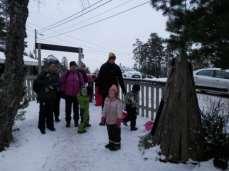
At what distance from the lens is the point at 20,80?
291 inches

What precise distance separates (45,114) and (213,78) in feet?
49.4

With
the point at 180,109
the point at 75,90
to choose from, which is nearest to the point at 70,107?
the point at 75,90

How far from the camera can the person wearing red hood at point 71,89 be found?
8797 mm

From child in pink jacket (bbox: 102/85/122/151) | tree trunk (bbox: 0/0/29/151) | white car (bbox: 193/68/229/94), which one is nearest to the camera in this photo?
child in pink jacket (bbox: 102/85/122/151)

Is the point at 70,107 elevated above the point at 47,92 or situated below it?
below

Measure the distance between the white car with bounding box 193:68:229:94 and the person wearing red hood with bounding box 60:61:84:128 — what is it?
1318cm

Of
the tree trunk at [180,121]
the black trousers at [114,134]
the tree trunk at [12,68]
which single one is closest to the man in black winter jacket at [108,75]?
the black trousers at [114,134]

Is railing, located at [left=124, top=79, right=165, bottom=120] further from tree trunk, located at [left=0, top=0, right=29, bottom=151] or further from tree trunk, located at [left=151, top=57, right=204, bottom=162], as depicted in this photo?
tree trunk, located at [left=0, top=0, right=29, bottom=151]

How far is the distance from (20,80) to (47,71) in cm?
112

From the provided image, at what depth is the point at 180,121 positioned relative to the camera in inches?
238

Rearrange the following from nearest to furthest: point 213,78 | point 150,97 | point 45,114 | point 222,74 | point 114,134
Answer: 1. point 114,134
2. point 45,114
3. point 150,97
4. point 222,74
5. point 213,78

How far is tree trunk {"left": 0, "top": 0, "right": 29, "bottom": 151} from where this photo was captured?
7113 mm

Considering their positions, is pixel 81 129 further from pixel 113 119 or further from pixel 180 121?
pixel 180 121

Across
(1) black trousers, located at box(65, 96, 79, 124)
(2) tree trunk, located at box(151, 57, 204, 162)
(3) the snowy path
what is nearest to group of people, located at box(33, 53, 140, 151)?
(1) black trousers, located at box(65, 96, 79, 124)
